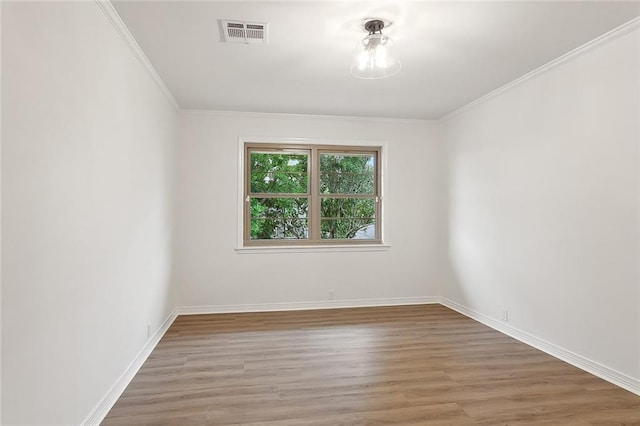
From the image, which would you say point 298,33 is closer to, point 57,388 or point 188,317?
point 57,388

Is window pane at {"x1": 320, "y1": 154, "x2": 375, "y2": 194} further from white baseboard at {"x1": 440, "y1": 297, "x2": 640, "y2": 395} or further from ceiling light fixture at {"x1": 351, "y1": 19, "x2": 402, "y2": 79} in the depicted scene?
ceiling light fixture at {"x1": 351, "y1": 19, "x2": 402, "y2": 79}

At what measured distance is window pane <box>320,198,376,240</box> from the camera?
4887 mm

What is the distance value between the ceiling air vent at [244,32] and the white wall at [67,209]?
0.72m

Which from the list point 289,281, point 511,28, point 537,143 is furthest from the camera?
point 289,281

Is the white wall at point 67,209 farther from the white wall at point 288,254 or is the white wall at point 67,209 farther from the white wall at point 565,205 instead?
the white wall at point 565,205

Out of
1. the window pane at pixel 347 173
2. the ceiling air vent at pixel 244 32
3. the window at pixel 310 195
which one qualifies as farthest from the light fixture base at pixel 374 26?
the window pane at pixel 347 173

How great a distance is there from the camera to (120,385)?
7.98 ft

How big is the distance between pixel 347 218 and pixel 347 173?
0.64 metres

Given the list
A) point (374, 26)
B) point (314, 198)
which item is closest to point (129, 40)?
point (374, 26)

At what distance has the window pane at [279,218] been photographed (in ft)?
15.4

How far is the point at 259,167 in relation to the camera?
471cm

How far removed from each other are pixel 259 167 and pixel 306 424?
331cm

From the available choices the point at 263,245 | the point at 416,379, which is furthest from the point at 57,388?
the point at 263,245

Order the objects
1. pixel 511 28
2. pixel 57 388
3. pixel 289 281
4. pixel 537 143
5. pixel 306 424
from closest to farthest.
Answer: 1. pixel 57 388
2. pixel 306 424
3. pixel 511 28
4. pixel 537 143
5. pixel 289 281
